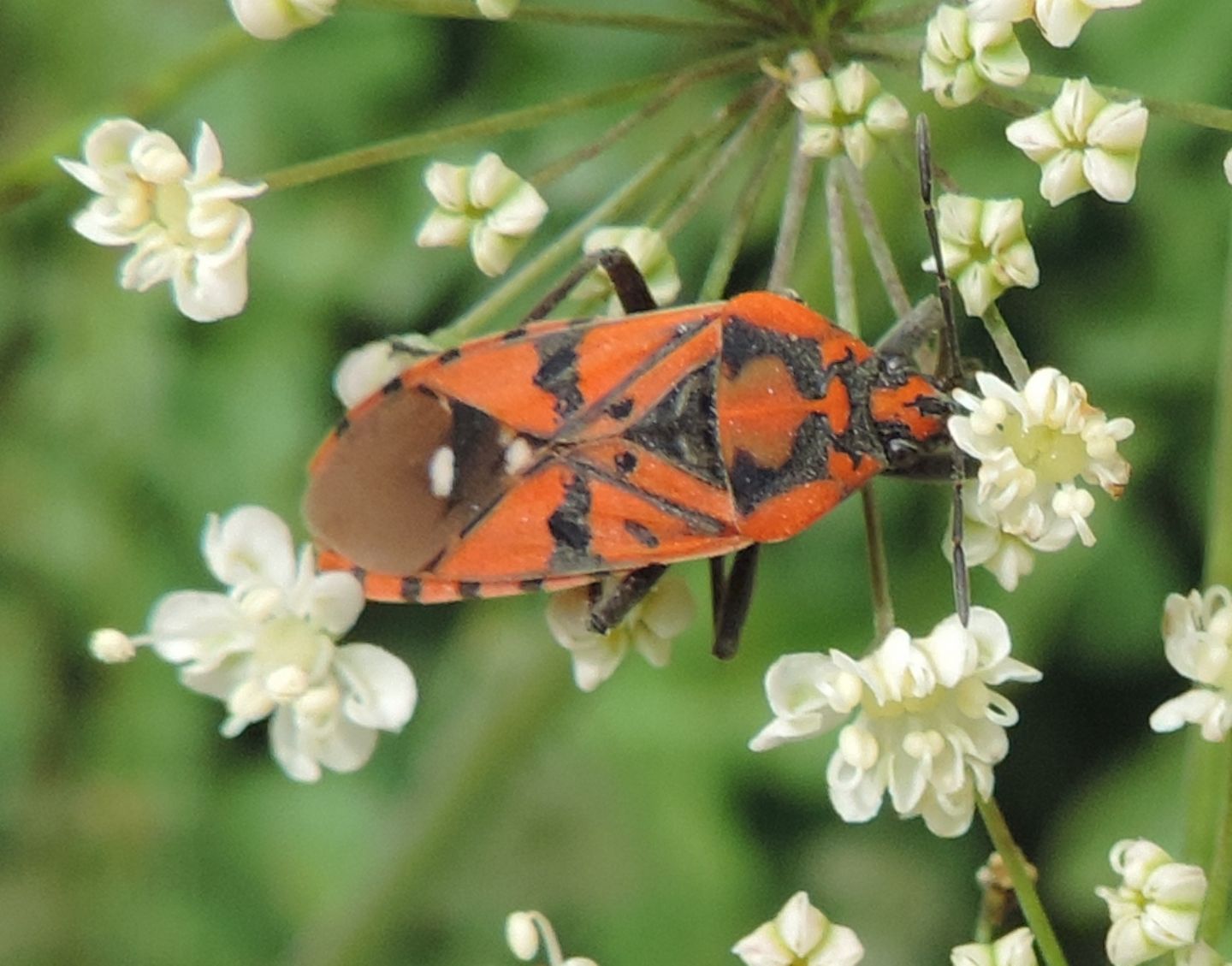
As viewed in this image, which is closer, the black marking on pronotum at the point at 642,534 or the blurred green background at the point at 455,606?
the black marking on pronotum at the point at 642,534

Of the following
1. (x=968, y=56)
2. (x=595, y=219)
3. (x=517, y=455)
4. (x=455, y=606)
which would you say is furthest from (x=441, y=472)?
(x=455, y=606)

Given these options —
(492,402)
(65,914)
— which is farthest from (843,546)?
(65,914)

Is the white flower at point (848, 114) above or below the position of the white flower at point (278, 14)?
below

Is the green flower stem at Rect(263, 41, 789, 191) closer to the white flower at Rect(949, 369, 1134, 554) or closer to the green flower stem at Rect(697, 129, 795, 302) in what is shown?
the green flower stem at Rect(697, 129, 795, 302)

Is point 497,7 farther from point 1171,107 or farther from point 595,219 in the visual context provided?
point 1171,107

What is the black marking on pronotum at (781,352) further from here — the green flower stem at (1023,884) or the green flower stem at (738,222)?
the green flower stem at (1023,884)

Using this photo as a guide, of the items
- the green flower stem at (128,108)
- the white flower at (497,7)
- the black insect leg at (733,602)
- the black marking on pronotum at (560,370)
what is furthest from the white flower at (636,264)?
the green flower stem at (128,108)

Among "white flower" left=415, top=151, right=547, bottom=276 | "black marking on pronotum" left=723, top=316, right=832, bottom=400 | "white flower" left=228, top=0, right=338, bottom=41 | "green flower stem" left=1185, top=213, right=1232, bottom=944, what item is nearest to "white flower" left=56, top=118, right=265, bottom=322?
"white flower" left=228, top=0, right=338, bottom=41

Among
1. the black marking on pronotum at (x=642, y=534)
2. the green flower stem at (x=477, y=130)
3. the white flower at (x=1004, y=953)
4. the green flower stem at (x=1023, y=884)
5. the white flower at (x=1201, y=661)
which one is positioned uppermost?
the green flower stem at (x=477, y=130)

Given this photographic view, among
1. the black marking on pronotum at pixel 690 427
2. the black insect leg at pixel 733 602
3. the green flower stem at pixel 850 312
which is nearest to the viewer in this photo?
the green flower stem at pixel 850 312
